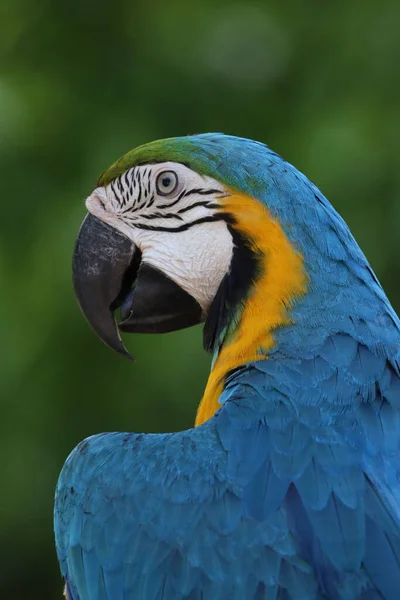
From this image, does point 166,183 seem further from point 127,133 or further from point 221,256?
point 127,133

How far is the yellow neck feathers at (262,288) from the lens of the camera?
5.13 feet

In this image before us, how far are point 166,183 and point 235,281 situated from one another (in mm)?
241

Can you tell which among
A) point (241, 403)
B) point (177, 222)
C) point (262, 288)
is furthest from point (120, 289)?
point (241, 403)

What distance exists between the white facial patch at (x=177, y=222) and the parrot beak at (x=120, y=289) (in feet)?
0.07

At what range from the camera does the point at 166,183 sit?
1.71 meters

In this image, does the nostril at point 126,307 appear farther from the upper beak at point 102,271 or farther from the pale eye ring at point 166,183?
the pale eye ring at point 166,183

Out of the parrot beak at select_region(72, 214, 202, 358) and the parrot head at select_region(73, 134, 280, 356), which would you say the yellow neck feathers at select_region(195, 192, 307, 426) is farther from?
the parrot beak at select_region(72, 214, 202, 358)

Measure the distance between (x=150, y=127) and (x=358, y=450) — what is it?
2.05 meters

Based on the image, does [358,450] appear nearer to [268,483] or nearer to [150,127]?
[268,483]

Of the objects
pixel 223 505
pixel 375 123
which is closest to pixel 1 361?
pixel 375 123

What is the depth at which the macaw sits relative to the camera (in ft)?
4.18

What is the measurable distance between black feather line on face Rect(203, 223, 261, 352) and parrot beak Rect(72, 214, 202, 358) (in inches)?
3.3

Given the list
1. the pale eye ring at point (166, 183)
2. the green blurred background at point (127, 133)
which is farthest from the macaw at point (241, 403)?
the green blurred background at point (127, 133)

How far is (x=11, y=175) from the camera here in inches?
125
